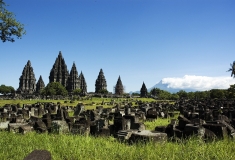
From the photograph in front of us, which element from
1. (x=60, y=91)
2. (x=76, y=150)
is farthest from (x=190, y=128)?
(x=60, y=91)

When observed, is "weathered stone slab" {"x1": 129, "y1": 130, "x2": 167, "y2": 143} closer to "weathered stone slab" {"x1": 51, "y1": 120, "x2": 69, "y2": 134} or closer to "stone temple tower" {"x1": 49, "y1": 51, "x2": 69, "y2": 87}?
"weathered stone slab" {"x1": 51, "y1": 120, "x2": 69, "y2": 134}

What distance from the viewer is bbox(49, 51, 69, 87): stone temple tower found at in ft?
366

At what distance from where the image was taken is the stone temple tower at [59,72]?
112 m

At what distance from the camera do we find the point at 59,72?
4464 inches

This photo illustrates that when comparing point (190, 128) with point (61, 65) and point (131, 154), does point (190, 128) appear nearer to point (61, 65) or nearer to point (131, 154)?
point (131, 154)

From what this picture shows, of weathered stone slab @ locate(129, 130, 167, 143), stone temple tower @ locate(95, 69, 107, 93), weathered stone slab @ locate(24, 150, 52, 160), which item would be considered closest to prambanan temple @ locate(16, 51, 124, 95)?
stone temple tower @ locate(95, 69, 107, 93)

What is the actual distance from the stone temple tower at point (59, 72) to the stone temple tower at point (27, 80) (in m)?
11.3

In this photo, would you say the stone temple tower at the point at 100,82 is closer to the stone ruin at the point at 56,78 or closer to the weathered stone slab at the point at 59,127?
the stone ruin at the point at 56,78

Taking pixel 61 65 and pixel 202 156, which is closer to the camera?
pixel 202 156

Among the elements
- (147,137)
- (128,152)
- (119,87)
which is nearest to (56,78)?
(119,87)

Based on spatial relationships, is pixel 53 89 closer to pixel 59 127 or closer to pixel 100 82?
pixel 100 82

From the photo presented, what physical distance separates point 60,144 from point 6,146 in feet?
5.33

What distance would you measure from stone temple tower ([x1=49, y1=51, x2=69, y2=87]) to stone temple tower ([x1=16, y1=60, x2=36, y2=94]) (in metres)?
11.3

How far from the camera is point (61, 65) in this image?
115375 millimetres
